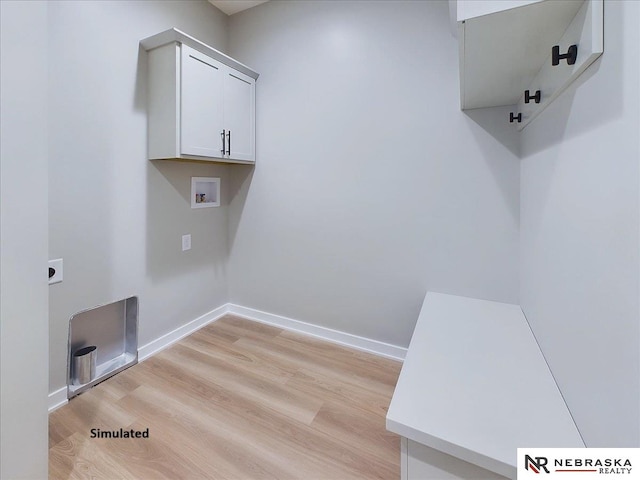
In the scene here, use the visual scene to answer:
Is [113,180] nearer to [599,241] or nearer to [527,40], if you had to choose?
[527,40]

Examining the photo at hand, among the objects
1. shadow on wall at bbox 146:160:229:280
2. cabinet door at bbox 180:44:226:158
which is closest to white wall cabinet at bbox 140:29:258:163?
cabinet door at bbox 180:44:226:158

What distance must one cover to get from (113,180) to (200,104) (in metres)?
0.78

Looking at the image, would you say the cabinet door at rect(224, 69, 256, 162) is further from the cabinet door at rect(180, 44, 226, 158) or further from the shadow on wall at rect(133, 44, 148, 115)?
the shadow on wall at rect(133, 44, 148, 115)

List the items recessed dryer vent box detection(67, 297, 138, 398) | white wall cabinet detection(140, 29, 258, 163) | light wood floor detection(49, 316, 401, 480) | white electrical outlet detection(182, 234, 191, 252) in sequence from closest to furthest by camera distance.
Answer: light wood floor detection(49, 316, 401, 480) → recessed dryer vent box detection(67, 297, 138, 398) → white wall cabinet detection(140, 29, 258, 163) → white electrical outlet detection(182, 234, 191, 252)

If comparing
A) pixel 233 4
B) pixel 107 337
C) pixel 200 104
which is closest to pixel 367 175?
pixel 200 104

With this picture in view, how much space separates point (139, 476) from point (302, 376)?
0.98 meters

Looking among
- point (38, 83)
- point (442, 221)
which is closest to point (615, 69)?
point (442, 221)

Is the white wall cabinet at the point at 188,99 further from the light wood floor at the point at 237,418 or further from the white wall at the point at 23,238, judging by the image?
the light wood floor at the point at 237,418

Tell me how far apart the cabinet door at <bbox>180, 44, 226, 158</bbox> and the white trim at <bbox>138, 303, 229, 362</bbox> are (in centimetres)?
143

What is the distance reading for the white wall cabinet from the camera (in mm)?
1979

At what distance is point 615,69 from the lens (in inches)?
24.6

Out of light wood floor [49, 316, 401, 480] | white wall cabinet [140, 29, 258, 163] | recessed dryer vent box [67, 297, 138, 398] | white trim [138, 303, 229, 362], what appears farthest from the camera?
white trim [138, 303, 229, 362]

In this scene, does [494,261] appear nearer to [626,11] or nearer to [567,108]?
[567,108]

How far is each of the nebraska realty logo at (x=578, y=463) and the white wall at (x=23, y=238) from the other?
1562 millimetres
